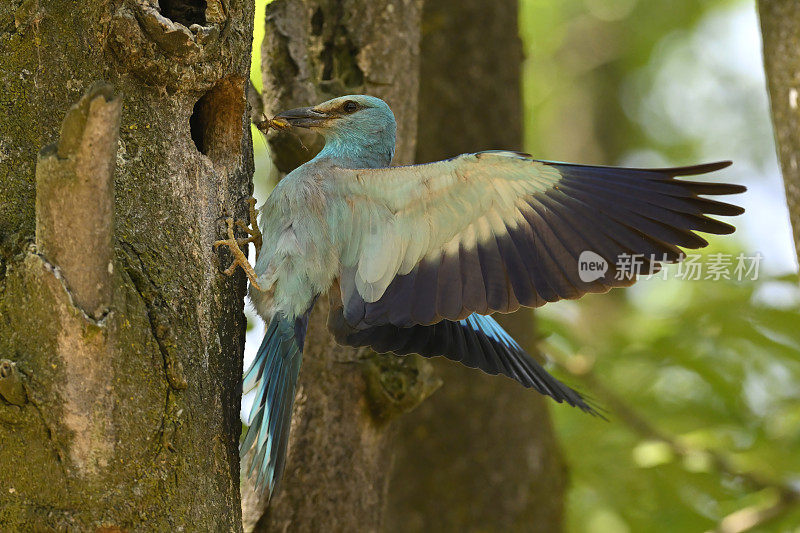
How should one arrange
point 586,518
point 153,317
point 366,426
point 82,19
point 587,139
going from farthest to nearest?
1. point 587,139
2. point 586,518
3. point 366,426
4. point 82,19
5. point 153,317

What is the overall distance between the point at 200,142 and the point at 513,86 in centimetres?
303

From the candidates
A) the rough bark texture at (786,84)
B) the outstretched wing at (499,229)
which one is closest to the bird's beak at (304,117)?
the outstretched wing at (499,229)

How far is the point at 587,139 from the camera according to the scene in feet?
31.5

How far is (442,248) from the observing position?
3021mm

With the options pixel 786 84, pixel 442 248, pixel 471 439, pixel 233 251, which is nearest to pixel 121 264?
pixel 233 251

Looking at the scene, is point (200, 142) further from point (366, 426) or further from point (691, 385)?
point (691, 385)

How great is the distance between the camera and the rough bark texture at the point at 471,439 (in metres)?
Result: 5.13

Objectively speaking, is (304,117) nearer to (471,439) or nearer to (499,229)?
(499,229)

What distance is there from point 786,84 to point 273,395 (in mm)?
2373

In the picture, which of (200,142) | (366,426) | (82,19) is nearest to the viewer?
(82,19)

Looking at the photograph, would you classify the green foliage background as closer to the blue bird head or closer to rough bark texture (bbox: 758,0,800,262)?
rough bark texture (bbox: 758,0,800,262)

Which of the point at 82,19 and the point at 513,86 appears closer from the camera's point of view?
the point at 82,19

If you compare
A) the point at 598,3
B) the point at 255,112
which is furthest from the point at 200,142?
the point at 598,3

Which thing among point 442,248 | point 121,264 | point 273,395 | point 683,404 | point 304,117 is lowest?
point 683,404
